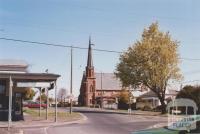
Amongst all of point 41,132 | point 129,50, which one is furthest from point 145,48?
point 41,132

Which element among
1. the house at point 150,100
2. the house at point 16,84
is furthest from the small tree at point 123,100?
the house at point 16,84

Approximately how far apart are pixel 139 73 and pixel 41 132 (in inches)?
1325

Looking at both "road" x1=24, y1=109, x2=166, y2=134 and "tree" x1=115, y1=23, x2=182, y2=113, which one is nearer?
"road" x1=24, y1=109, x2=166, y2=134

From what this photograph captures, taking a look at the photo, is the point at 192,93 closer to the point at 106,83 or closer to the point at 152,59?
the point at 152,59

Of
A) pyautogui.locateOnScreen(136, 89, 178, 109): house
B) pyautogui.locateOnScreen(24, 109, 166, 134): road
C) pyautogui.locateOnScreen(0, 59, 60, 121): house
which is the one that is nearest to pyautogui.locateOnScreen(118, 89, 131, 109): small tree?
pyautogui.locateOnScreen(136, 89, 178, 109): house

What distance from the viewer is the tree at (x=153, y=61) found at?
58688 millimetres

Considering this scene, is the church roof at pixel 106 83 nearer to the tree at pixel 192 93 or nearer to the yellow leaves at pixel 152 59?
the tree at pixel 192 93

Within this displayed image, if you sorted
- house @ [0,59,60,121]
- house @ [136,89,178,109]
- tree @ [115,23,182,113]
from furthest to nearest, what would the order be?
house @ [136,89,178,109]
tree @ [115,23,182,113]
house @ [0,59,60,121]

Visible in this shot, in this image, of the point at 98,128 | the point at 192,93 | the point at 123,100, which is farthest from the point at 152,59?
the point at 123,100

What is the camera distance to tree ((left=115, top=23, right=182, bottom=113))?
58.7 m

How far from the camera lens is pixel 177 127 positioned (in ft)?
45.0

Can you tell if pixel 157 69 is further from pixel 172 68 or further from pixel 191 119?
pixel 191 119

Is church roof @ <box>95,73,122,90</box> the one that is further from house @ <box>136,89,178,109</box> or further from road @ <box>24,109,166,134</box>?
road @ <box>24,109,166,134</box>

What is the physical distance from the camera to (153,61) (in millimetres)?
59156
